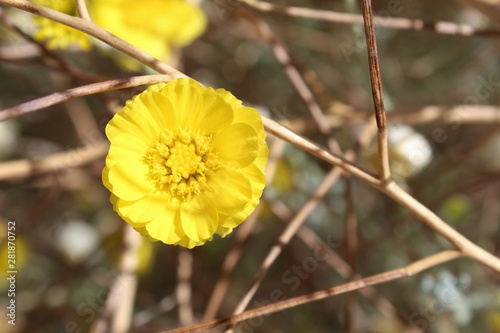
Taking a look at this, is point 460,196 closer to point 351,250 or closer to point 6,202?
point 351,250

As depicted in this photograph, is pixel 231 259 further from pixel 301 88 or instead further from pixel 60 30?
pixel 60 30

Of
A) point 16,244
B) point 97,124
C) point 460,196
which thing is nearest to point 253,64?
point 97,124

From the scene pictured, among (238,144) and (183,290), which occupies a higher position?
(183,290)

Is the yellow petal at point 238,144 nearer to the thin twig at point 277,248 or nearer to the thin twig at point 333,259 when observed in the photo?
the thin twig at point 277,248

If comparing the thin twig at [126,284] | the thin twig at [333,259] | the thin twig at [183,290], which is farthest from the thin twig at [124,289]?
the thin twig at [333,259]

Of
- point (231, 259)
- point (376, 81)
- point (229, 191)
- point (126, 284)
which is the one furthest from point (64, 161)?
point (376, 81)

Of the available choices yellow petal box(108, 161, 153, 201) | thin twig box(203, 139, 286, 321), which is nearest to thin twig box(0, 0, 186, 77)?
yellow petal box(108, 161, 153, 201)

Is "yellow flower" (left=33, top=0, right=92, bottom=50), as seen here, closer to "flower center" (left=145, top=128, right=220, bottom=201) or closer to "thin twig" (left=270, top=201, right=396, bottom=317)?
"flower center" (left=145, top=128, right=220, bottom=201)
